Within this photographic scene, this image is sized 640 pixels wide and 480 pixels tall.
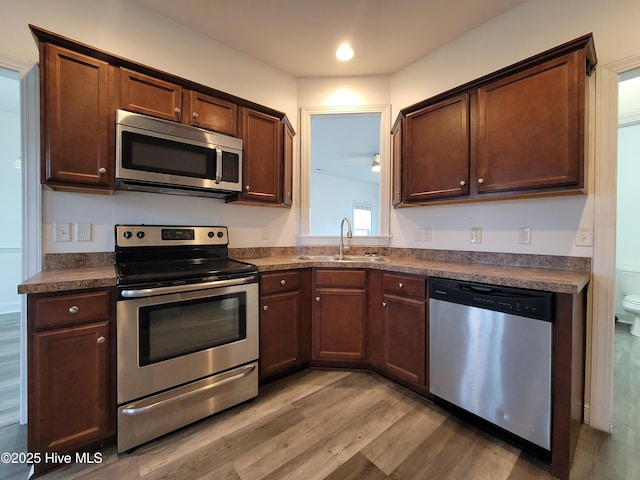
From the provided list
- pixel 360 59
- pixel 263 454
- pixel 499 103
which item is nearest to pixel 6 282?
pixel 263 454

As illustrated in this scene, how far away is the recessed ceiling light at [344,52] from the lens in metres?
2.39

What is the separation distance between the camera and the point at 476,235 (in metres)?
2.19

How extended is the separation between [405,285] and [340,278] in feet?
1.71

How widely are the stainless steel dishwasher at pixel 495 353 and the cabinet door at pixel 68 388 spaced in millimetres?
1877

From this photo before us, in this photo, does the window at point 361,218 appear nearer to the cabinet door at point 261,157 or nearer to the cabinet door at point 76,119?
the cabinet door at point 261,157

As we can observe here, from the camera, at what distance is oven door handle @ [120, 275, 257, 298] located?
144cm

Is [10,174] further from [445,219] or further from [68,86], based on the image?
[445,219]

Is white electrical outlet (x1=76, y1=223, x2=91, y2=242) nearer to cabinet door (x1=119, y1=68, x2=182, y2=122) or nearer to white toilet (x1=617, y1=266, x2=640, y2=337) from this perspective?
cabinet door (x1=119, y1=68, x2=182, y2=122)

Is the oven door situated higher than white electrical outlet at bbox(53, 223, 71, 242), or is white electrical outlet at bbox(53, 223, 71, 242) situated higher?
white electrical outlet at bbox(53, 223, 71, 242)

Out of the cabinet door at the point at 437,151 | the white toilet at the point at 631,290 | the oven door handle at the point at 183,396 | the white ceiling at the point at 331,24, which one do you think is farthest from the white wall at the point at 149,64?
the white toilet at the point at 631,290

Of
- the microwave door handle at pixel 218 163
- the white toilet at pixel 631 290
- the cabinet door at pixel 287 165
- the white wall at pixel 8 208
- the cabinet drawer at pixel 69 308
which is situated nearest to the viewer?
the cabinet drawer at pixel 69 308

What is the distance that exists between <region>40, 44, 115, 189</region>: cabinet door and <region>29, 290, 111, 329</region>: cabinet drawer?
2.31 ft

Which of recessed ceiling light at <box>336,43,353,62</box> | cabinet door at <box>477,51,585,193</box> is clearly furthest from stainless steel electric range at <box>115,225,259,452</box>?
recessed ceiling light at <box>336,43,353,62</box>

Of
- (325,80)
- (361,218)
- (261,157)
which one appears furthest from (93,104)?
(361,218)
